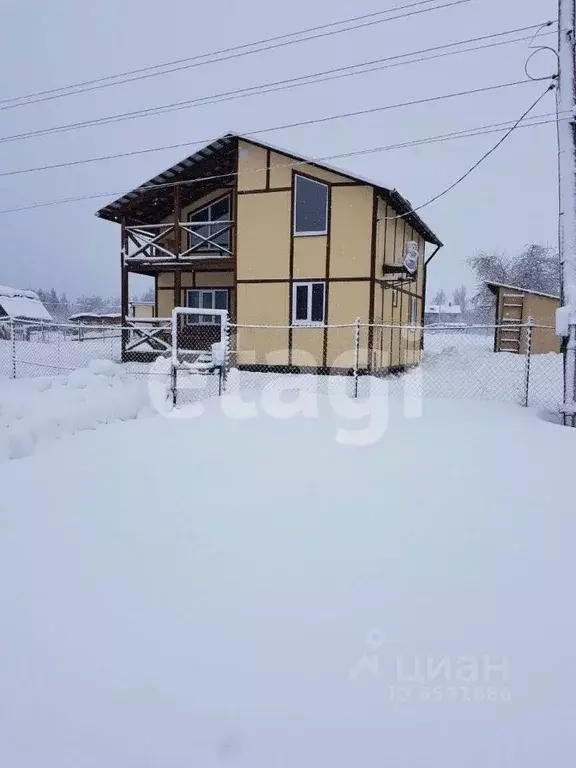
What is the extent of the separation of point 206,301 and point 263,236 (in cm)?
364

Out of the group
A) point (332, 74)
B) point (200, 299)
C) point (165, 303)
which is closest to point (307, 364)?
point (200, 299)

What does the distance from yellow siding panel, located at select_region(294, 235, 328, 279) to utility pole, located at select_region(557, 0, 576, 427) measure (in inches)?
273

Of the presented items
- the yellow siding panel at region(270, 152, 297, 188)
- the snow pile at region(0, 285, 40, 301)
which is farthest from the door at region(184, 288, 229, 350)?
the snow pile at region(0, 285, 40, 301)

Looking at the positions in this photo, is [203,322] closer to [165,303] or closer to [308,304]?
[165,303]

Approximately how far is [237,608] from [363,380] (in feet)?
30.6

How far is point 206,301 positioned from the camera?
16.3 m

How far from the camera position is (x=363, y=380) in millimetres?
11500

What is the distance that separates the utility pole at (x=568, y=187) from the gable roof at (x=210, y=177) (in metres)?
5.29

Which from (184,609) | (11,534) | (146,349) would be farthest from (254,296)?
(184,609)

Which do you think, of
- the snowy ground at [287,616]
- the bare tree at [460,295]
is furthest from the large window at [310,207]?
the bare tree at [460,295]

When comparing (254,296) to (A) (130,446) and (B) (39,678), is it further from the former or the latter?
(B) (39,678)

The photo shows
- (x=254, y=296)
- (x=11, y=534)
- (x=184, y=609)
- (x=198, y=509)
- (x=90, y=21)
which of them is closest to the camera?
(x=184, y=609)

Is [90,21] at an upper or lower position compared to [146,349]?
upper

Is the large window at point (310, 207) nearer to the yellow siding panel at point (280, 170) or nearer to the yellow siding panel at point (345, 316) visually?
the yellow siding panel at point (280, 170)
